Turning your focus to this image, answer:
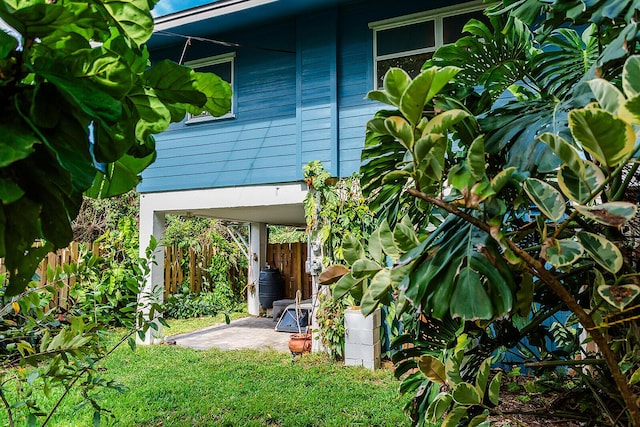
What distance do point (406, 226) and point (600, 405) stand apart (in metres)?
0.86

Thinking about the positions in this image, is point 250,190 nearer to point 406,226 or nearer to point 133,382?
point 133,382

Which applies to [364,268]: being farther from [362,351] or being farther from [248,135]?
[248,135]

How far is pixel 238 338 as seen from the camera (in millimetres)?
7309

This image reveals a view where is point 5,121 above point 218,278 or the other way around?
above

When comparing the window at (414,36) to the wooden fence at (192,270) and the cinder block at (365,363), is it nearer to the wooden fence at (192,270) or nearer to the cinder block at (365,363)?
the cinder block at (365,363)

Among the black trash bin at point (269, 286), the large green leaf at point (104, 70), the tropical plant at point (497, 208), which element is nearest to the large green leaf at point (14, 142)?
the large green leaf at point (104, 70)

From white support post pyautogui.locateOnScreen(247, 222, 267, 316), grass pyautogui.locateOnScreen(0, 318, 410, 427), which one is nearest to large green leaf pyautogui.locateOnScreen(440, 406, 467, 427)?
grass pyautogui.locateOnScreen(0, 318, 410, 427)

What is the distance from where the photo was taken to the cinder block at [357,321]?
5.36m

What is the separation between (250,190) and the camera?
20.7 feet

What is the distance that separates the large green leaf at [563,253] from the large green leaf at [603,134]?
162 millimetres

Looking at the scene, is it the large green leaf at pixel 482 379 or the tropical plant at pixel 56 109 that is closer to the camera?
the tropical plant at pixel 56 109

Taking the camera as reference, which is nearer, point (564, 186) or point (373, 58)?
point (564, 186)

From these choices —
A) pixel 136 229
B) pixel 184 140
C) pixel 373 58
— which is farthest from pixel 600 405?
pixel 136 229

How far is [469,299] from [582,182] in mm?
298
